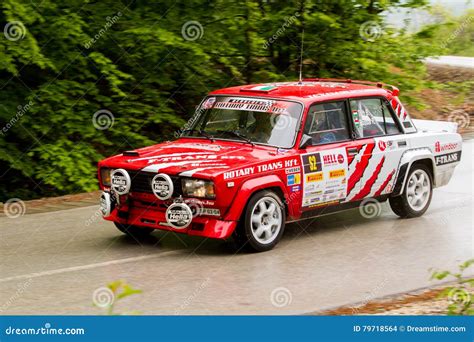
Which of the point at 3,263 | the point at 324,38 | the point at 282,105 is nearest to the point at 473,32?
the point at 324,38

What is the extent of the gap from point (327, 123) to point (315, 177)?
30.7 inches

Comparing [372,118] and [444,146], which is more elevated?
[372,118]

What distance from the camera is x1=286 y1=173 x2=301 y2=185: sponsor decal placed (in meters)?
9.50

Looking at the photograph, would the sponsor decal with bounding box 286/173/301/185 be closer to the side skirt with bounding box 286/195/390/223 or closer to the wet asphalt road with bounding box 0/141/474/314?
the side skirt with bounding box 286/195/390/223

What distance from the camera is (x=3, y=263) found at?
8961mm

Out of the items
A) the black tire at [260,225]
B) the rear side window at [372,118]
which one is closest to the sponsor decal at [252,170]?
the black tire at [260,225]
